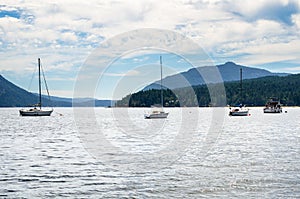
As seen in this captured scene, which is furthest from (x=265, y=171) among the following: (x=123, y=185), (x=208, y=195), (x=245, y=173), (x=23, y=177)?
(x=23, y=177)

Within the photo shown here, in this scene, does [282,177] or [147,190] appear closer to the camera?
[147,190]

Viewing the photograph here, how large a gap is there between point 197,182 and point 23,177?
12.7 meters

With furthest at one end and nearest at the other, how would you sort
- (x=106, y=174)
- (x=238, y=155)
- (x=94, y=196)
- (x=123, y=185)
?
(x=238, y=155)
(x=106, y=174)
(x=123, y=185)
(x=94, y=196)

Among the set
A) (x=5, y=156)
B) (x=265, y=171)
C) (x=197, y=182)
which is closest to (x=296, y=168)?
(x=265, y=171)

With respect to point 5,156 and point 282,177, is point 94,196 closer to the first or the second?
point 282,177

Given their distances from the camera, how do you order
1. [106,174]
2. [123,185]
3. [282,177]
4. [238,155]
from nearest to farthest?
1. [123,185]
2. [282,177]
3. [106,174]
4. [238,155]

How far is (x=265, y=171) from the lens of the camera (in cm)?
3556

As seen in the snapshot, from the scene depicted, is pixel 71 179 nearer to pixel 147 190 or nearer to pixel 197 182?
pixel 147 190

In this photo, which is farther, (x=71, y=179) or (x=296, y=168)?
(x=296, y=168)

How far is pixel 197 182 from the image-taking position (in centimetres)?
3138

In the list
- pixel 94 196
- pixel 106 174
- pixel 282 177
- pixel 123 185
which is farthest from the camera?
pixel 106 174

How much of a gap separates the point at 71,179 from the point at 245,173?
42.2 ft

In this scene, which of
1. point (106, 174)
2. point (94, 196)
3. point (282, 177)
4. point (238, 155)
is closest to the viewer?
point (94, 196)

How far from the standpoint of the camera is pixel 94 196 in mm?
27547
